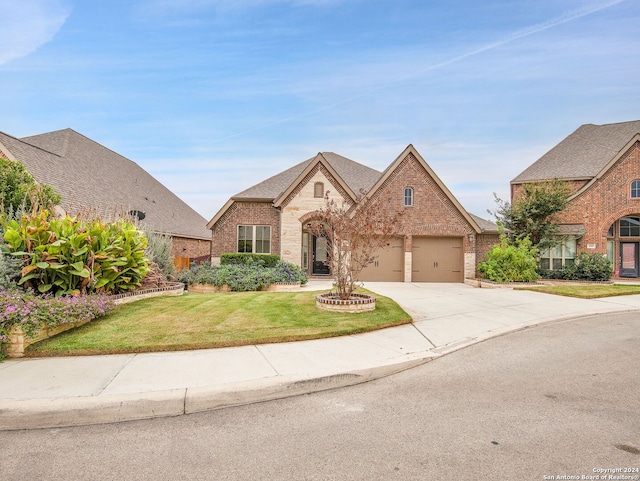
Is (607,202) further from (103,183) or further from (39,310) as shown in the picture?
(103,183)

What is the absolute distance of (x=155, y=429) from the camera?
4.02m

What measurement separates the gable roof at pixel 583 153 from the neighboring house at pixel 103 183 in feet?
89.9

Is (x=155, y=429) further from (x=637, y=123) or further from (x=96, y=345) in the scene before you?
(x=637, y=123)

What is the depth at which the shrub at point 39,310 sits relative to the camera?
6199 millimetres

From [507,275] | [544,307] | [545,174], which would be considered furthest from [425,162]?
[545,174]

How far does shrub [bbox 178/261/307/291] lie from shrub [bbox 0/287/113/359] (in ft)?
24.4

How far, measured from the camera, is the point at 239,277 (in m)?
15.9

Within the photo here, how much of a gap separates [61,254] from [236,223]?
44.2ft

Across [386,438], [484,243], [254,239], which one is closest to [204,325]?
[386,438]

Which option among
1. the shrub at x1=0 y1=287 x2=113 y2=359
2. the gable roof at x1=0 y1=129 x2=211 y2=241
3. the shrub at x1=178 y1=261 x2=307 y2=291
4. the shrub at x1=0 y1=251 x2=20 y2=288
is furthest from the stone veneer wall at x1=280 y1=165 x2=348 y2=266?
the shrub at x1=0 y1=251 x2=20 y2=288

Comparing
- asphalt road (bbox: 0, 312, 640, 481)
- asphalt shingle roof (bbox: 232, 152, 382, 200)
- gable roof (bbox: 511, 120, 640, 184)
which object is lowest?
asphalt road (bbox: 0, 312, 640, 481)

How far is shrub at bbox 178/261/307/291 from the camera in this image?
1563 centimetres

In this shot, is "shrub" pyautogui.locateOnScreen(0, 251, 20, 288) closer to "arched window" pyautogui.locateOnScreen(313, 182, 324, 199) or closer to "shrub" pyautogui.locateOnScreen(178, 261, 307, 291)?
"shrub" pyautogui.locateOnScreen(178, 261, 307, 291)

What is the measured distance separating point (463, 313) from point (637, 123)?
32486mm
